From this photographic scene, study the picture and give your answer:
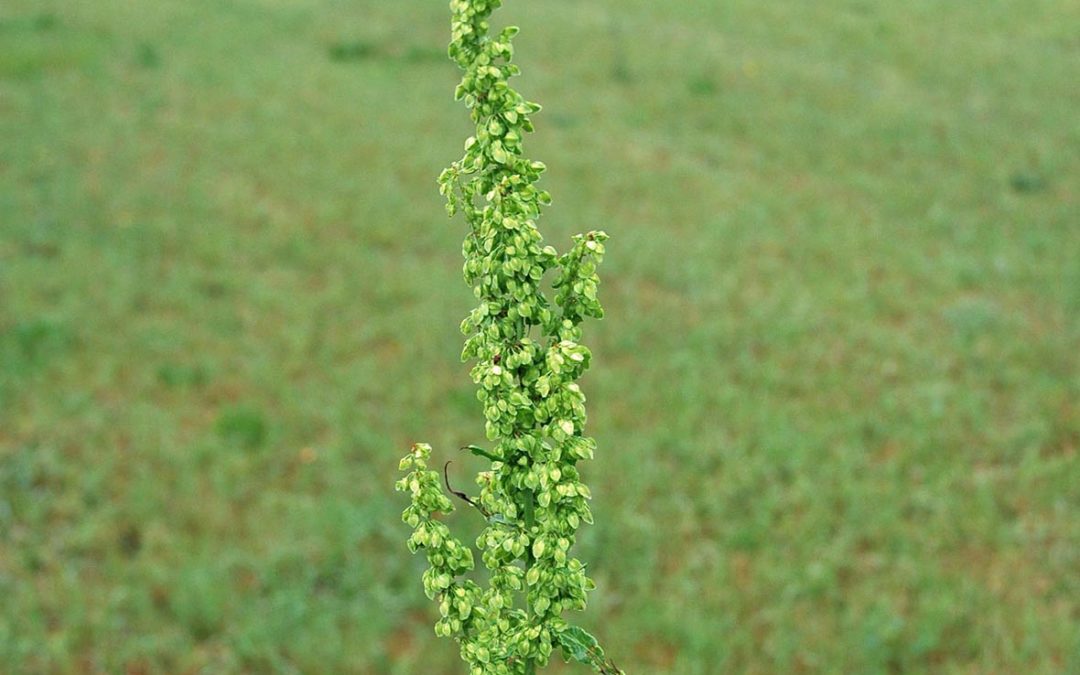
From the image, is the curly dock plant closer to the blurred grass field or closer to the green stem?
the green stem

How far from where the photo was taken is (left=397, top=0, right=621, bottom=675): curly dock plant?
1.24 m

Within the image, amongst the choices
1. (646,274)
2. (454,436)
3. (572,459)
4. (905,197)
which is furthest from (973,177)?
(572,459)

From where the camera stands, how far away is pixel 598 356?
858 cm

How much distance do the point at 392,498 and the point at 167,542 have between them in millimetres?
1370

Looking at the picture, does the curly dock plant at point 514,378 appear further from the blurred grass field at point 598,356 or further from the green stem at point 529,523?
the blurred grass field at point 598,356

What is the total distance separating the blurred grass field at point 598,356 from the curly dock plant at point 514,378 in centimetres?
438

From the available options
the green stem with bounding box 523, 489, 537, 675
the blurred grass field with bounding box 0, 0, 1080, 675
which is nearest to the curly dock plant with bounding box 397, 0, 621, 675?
the green stem with bounding box 523, 489, 537, 675

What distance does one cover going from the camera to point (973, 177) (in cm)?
1238

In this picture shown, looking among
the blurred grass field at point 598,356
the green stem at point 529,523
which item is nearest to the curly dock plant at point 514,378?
the green stem at point 529,523

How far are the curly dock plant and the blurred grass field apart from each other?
14.4 feet

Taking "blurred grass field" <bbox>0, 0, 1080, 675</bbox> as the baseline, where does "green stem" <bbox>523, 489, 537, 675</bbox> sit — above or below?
below

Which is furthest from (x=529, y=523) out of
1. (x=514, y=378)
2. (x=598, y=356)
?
(x=598, y=356)

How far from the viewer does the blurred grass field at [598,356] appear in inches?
226

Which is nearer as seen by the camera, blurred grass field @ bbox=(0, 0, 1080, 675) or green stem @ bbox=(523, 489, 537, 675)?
green stem @ bbox=(523, 489, 537, 675)
